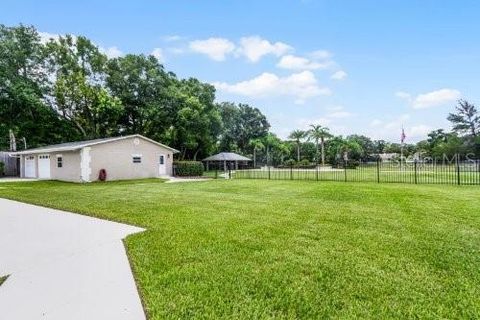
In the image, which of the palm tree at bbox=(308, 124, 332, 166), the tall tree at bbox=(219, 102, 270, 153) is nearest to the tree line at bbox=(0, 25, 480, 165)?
the tall tree at bbox=(219, 102, 270, 153)

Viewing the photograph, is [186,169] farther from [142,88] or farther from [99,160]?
[142,88]

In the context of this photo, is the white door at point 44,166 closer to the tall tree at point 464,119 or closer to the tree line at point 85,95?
the tree line at point 85,95

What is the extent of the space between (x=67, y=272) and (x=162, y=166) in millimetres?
23486

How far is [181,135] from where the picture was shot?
35031 millimetres

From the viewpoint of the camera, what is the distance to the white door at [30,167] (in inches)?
1047

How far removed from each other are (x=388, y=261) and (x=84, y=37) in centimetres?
3889

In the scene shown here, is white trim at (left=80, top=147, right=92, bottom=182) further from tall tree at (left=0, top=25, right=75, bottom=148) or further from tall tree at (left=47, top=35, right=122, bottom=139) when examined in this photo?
tall tree at (left=0, top=25, right=75, bottom=148)

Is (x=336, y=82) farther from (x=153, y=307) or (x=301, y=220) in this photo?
(x=153, y=307)

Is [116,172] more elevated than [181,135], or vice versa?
[181,135]

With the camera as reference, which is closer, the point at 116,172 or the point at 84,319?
the point at 84,319

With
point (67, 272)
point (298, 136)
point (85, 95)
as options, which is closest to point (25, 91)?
point (85, 95)

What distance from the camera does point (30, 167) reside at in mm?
27031

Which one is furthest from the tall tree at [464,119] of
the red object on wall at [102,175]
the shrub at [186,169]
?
the red object on wall at [102,175]

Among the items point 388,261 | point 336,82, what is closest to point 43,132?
point 336,82
